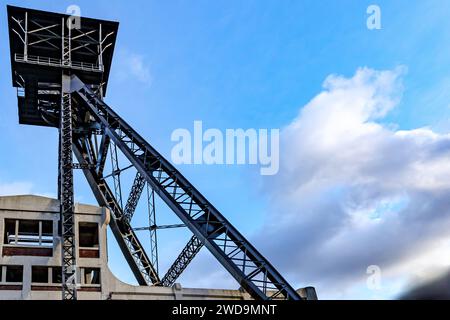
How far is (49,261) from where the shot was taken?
2853 cm

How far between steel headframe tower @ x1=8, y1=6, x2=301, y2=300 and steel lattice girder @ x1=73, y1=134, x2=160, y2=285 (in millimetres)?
69

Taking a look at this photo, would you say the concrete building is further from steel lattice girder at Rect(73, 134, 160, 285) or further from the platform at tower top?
the platform at tower top

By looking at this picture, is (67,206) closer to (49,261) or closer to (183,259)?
(49,261)

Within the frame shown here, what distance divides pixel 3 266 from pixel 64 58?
1705cm

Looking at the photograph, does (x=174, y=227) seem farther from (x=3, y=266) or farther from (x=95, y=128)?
(x=95, y=128)

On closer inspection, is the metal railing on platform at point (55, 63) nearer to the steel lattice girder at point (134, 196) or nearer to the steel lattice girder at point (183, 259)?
the steel lattice girder at point (134, 196)

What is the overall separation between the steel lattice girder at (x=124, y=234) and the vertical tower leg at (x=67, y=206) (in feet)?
7.30

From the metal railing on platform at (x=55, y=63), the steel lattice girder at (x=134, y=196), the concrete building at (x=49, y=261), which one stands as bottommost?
the concrete building at (x=49, y=261)

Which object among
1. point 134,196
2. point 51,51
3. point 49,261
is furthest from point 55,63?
point 49,261

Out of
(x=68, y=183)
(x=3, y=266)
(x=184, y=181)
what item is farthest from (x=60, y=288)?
(x=184, y=181)

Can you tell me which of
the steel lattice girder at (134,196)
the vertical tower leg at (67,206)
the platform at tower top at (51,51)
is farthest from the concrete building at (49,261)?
the platform at tower top at (51,51)

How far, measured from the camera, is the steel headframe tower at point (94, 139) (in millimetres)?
27766

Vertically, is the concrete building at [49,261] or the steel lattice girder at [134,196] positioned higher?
the steel lattice girder at [134,196]

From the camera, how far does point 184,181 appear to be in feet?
100.0
